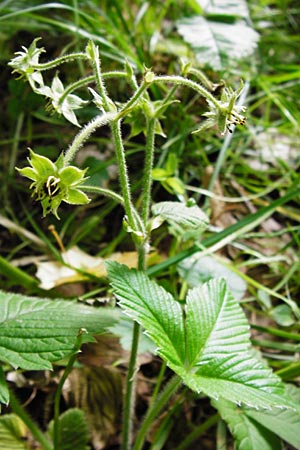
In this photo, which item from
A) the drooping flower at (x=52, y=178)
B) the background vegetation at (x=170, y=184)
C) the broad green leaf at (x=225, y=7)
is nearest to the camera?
the drooping flower at (x=52, y=178)

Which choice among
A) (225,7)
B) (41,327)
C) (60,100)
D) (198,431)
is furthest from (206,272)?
(225,7)

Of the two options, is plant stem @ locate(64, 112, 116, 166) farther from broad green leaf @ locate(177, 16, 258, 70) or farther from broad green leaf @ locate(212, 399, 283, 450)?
broad green leaf @ locate(177, 16, 258, 70)

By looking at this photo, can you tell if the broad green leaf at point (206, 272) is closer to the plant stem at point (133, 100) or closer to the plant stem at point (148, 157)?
the plant stem at point (148, 157)

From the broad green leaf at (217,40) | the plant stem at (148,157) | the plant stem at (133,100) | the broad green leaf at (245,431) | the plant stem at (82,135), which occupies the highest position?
the plant stem at (133,100)

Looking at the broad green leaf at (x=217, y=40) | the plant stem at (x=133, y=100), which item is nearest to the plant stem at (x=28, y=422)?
the plant stem at (x=133, y=100)

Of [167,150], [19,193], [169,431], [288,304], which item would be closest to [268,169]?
[167,150]

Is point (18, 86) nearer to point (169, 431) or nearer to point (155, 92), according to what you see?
point (155, 92)

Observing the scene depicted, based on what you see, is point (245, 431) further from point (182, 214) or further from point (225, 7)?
point (225, 7)
